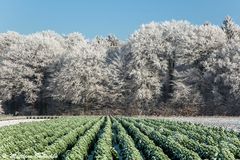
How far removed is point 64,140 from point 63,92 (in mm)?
59741

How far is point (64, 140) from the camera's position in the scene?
2647cm

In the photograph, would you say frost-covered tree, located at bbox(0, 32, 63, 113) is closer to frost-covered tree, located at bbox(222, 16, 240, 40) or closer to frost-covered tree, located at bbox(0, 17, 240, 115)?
frost-covered tree, located at bbox(0, 17, 240, 115)

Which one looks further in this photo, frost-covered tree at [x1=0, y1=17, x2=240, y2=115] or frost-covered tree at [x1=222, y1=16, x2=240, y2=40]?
frost-covered tree at [x1=222, y1=16, x2=240, y2=40]

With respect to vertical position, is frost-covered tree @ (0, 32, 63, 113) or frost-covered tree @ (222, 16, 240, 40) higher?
frost-covered tree @ (222, 16, 240, 40)

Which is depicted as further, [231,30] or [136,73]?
[231,30]

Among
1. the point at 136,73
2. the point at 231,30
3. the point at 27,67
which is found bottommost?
the point at 136,73

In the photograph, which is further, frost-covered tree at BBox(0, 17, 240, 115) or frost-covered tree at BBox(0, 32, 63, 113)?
frost-covered tree at BBox(0, 32, 63, 113)

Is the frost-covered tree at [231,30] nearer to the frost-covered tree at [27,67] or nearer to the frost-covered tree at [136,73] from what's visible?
the frost-covered tree at [136,73]

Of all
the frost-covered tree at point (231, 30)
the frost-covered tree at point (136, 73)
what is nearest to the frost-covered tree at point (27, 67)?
the frost-covered tree at point (136, 73)

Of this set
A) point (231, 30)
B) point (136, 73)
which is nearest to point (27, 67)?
point (136, 73)

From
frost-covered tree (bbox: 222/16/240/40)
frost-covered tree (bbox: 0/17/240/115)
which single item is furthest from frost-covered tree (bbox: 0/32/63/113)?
frost-covered tree (bbox: 222/16/240/40)

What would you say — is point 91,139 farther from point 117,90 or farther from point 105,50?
point 105,50

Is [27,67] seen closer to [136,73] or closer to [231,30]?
[136,73]

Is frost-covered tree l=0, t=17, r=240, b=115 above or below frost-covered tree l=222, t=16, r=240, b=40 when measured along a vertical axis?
below
